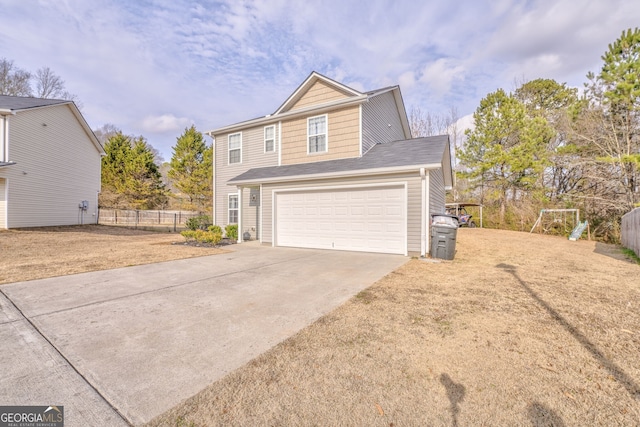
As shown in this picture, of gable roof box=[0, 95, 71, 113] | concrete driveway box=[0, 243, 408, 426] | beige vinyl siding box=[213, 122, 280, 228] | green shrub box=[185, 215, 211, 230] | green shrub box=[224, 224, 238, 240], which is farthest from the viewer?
gable roof box=[0, 95, 71, 113]

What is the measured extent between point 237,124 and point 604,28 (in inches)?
728

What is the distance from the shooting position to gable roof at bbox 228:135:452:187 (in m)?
7.92

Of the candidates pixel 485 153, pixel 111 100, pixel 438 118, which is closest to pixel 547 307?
pixel 485 153

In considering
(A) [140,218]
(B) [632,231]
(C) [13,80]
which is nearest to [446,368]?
(B) [632,231]

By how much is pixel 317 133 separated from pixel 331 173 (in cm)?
293

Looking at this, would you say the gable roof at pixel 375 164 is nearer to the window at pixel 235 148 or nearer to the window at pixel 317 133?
the window at pixel 317 133

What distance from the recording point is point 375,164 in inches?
339

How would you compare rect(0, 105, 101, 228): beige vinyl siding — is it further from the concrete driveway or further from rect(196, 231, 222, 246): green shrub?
the concrete driveway

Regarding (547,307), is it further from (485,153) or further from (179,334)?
(485,153)

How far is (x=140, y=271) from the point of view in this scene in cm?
606

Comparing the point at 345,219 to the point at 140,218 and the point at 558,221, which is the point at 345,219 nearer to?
the point at 558,221

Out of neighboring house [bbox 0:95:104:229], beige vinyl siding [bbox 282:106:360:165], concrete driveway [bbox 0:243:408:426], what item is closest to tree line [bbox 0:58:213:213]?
neighboring house [bbox 0:95:104:229]

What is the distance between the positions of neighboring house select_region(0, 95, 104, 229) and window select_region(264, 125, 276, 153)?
455 inches

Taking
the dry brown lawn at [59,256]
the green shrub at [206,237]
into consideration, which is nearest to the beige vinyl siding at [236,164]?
the green shrub at [206,237]
